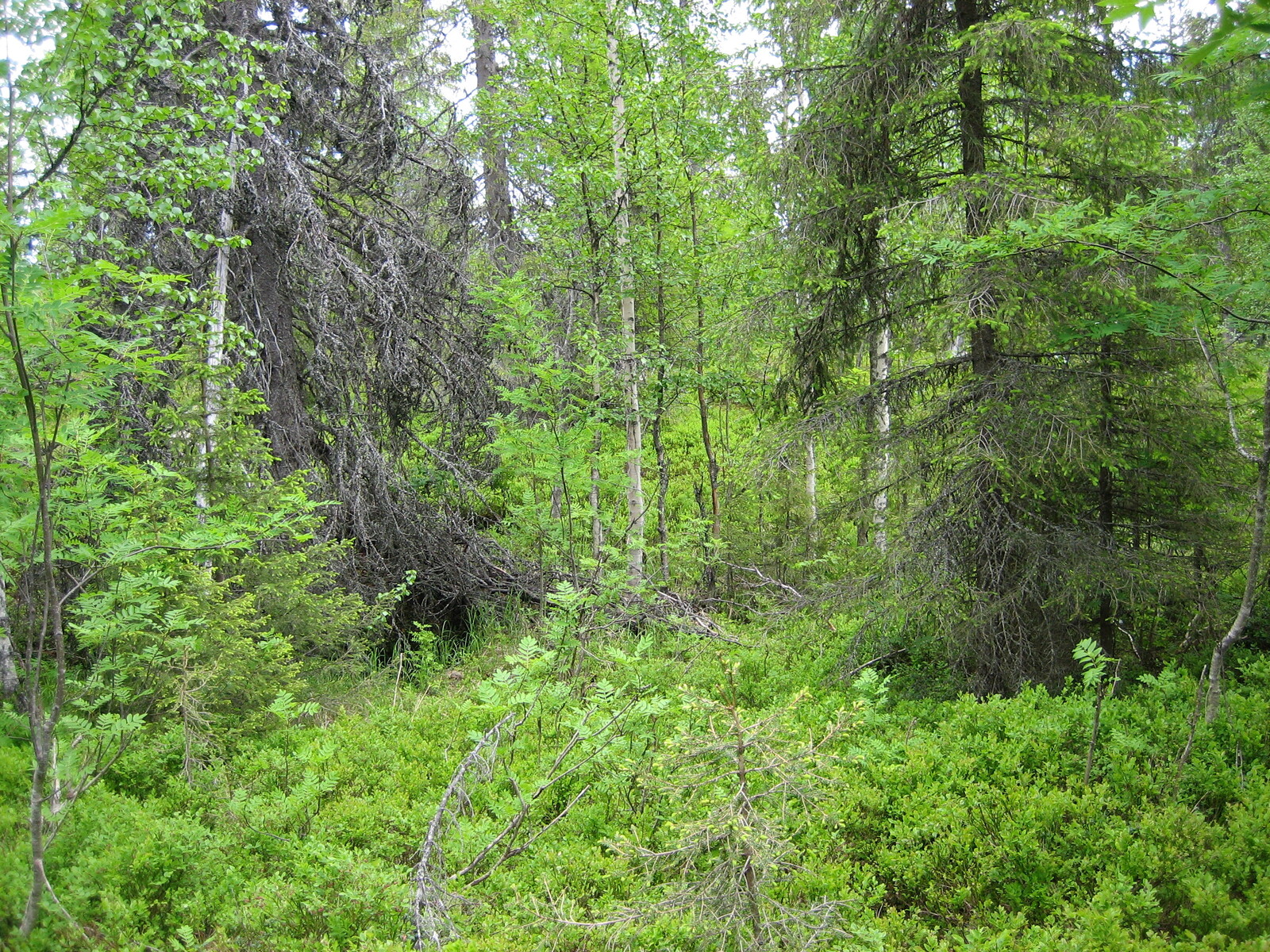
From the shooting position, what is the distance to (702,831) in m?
2.82

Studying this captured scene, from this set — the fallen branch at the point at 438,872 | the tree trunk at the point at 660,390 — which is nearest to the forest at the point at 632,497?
the fallen branch at the point at 438,872

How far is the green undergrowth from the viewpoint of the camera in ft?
10.5

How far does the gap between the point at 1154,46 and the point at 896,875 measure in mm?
6479

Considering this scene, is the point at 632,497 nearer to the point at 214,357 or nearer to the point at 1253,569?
the point at 214,357

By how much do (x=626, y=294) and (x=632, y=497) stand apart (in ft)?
8.27

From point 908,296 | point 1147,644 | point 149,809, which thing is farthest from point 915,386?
point 149,809

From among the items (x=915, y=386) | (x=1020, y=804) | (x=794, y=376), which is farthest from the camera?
(x=794, y=376)

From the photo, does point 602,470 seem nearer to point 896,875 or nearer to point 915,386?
point 915,386

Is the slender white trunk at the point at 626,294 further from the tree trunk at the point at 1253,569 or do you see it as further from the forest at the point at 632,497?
the tree trunk at the point at 1253,569

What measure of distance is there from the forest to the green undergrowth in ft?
0.11

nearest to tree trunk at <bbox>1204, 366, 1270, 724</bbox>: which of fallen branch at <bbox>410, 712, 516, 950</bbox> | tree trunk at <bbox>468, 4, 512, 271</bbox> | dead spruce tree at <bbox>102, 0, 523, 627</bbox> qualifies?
fallen branch at <bbox>410, 712, 516, 950</bbox>

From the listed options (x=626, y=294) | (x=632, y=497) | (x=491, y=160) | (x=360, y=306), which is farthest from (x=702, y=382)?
(x=491, y=160)

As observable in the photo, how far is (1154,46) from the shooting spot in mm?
5820

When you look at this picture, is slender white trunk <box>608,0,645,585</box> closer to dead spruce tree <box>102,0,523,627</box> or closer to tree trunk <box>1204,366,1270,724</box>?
dead spruce tree <box>102,0,523,627</box>
